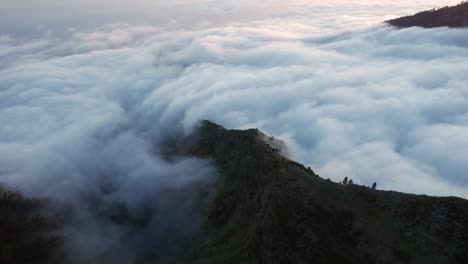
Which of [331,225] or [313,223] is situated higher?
[331,225]

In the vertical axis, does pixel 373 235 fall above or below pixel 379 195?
below

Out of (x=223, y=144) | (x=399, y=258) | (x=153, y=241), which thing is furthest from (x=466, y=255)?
(x=153, y=241)

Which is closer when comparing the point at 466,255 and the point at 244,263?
the point at 466,255

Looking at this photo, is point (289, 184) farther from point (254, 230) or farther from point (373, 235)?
point (373, 235)

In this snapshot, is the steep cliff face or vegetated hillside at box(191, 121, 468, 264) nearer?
vegetated hillside at box(191, 121, 468, 264)

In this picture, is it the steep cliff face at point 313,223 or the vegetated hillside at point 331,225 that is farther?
the steep cliff face at point 313,223

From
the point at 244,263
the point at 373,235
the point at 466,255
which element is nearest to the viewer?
the point at 466,255

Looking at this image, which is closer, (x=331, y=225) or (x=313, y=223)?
(x=331, y=225)

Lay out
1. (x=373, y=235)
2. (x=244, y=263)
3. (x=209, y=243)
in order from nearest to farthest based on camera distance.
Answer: (x=373, y=235), (x=244, y=263), (x=209, y=243)
